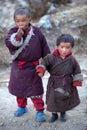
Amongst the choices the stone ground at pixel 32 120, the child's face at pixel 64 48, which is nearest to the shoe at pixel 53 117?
the stone ground at pixel 32 120

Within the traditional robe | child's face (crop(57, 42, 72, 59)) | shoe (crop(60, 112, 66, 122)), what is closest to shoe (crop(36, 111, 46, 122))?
shoe (crop(60, 112, 66, 122))

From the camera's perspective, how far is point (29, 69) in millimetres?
4754

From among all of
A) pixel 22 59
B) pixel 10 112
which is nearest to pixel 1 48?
pixel 10 112

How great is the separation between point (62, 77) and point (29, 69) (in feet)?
1.33

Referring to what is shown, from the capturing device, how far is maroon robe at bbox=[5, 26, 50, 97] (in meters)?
4.66

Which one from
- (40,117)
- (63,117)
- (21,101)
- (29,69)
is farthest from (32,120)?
(29,69)

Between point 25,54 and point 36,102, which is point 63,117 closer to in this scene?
point 36,102

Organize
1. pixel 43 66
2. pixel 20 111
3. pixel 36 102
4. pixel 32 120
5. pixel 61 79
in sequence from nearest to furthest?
pixel 43 66
pixel 61 79
pixel 36 102
pixel 32 120
pixel 20 111

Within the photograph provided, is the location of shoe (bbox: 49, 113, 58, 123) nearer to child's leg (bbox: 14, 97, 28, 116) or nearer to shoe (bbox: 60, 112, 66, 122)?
shoe (bbox: 60, 112, 66, 122)

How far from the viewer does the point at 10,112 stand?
532 centimetres

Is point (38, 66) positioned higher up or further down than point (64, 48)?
further down

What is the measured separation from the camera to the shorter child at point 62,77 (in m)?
4.57

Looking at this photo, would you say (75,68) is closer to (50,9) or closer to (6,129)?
(6,129)

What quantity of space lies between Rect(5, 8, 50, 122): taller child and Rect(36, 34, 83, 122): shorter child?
6.8 inches
